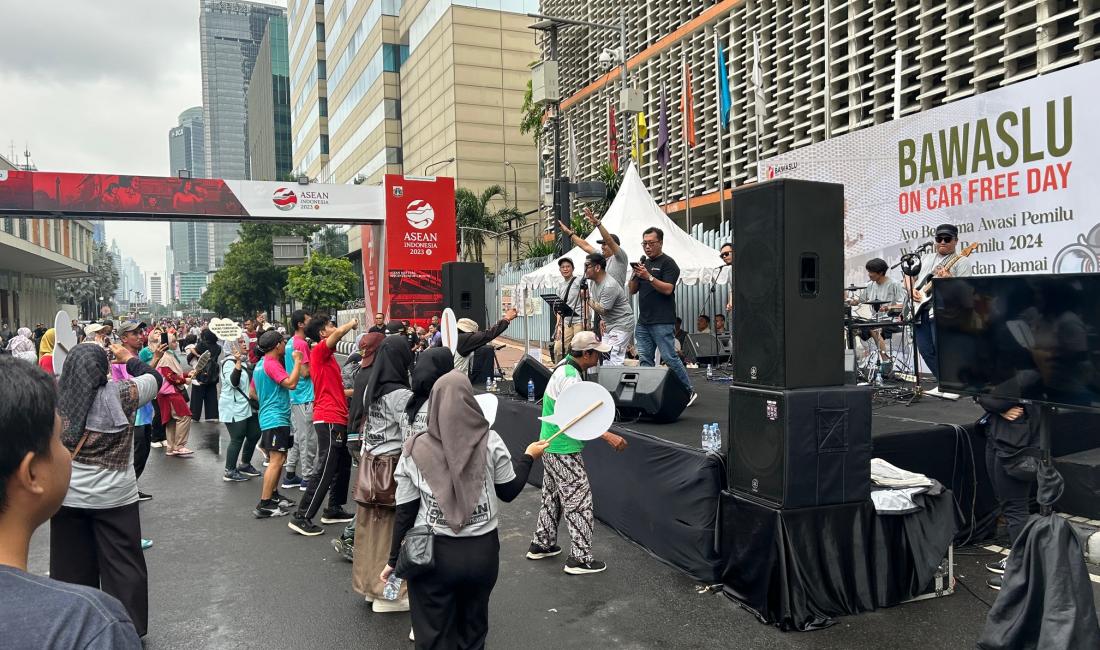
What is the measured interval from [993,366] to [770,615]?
2029 mm

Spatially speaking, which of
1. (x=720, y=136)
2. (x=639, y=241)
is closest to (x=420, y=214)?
(x=720, y=136)

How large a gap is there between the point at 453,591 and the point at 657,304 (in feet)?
17.1

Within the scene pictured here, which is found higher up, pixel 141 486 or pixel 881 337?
Result: pixel 881 337

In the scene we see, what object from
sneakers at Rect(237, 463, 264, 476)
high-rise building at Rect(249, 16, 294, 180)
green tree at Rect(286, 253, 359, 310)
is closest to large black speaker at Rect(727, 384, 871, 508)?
sneakers at Rect(237, 463, 264, 476)

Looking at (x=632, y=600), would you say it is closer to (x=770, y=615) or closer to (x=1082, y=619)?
(x=770, y=615)

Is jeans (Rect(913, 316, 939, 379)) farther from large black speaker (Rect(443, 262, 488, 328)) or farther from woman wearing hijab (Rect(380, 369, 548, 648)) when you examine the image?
large black speaker (Rect(443, 262, 488, 328))

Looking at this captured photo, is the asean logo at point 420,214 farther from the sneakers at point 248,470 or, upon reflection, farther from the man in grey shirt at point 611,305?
the man in grey shirt at point 611,305

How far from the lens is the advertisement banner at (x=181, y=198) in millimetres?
21078

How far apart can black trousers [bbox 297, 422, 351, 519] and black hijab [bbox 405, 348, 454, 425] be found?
107 inches

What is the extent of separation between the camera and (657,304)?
801cm

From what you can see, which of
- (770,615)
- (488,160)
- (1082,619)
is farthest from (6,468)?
(488,160)

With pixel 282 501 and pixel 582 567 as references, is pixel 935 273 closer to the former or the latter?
pixel 582 567

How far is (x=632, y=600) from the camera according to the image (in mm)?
5012

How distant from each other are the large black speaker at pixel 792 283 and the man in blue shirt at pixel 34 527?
4.03m
